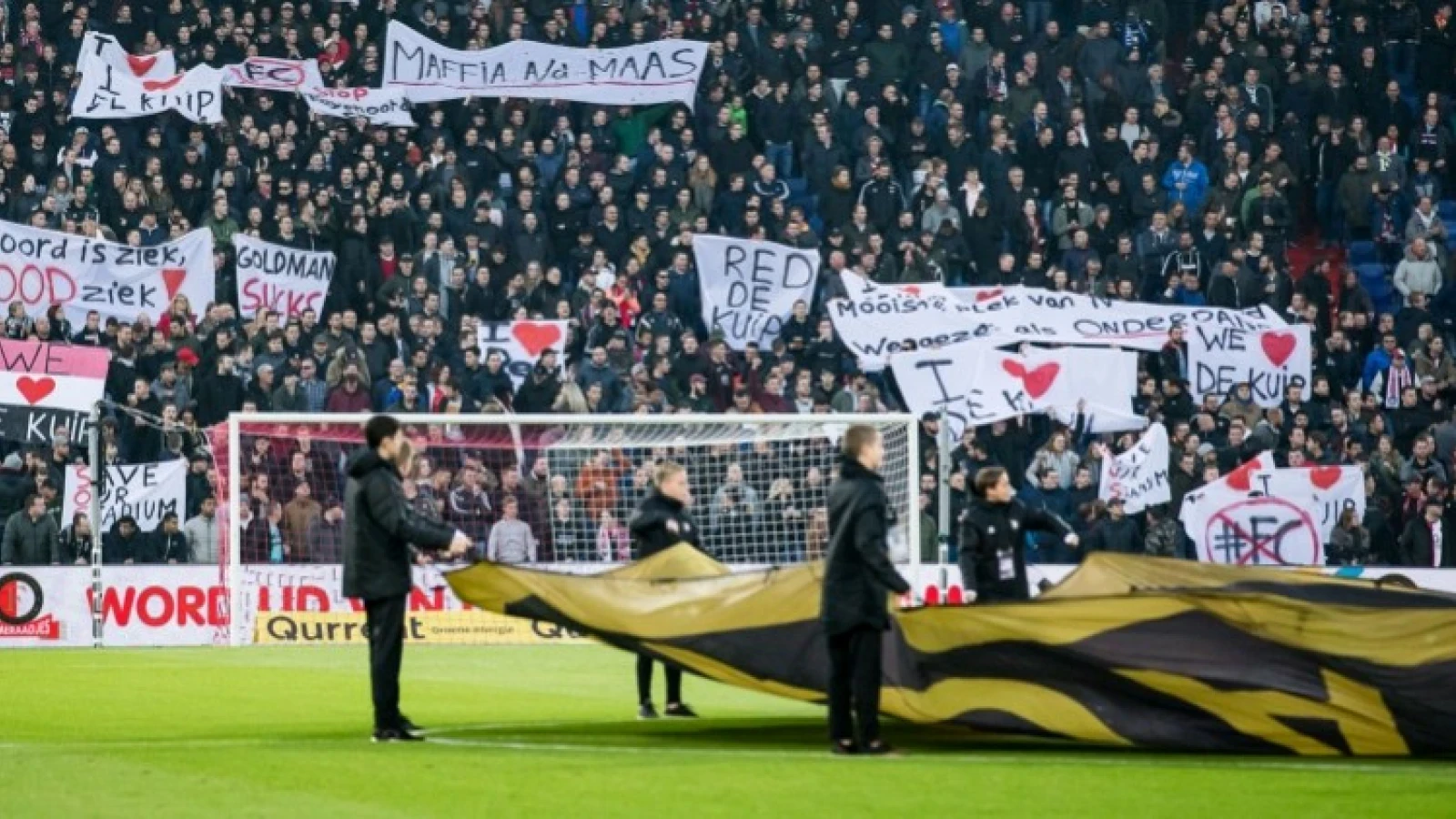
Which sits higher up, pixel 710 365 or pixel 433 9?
pixel 433 9

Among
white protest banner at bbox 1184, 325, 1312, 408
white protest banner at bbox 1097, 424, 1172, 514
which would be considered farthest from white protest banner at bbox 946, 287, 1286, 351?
white protest banner at bbox 1097, 424, 1172, 514

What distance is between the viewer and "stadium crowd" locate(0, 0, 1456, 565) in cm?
2791

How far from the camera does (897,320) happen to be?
30.7 m

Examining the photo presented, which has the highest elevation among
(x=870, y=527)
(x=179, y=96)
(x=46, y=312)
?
(x=179, y=96)

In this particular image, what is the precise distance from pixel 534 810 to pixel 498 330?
18.9 meters

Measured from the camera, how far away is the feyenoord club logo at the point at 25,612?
27.3 meters

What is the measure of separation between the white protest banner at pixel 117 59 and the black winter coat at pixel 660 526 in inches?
682

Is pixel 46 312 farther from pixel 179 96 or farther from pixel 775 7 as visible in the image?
pixel 775 7

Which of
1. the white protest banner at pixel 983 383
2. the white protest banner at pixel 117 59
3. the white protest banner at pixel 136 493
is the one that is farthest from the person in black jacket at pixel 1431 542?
the white protest banner at pixel 117 59

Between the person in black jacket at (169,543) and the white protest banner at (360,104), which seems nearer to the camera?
the person in black jacket at (169,543)

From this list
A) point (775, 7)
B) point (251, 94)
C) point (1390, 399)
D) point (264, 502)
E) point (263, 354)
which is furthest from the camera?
point (775, 7)

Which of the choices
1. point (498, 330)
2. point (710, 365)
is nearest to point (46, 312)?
point (498, 330)

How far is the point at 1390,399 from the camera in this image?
31578 millimetres

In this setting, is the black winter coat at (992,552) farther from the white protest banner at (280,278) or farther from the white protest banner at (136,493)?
the white protest banner at (280,278)
